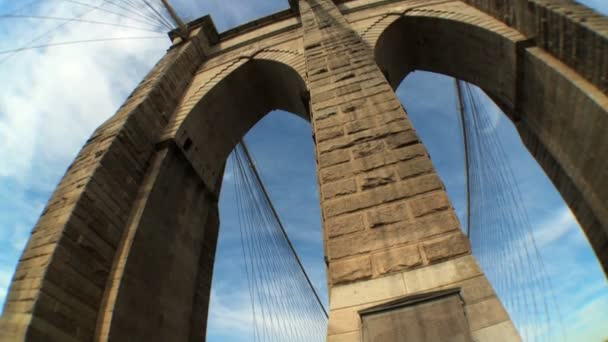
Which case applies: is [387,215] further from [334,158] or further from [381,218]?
[334,158]

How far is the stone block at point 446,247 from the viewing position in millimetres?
2393

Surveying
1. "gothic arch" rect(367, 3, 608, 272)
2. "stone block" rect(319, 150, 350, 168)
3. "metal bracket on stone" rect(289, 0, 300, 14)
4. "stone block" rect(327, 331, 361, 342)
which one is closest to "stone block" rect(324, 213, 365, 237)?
"stone block" rect(319, 150, 350, 168)

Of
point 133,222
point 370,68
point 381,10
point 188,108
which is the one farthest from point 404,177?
point 381,10

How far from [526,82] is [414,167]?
4984 millimetres

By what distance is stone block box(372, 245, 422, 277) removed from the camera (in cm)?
244

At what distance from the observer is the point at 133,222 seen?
18.1 feet

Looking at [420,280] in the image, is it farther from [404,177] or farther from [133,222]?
[133,222]

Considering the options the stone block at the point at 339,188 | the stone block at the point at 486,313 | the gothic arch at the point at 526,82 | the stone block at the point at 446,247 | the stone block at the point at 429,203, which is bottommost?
the stone block at the point at 486,313

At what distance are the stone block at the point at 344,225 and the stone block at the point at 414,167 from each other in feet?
1.88

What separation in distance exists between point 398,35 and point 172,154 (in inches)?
241

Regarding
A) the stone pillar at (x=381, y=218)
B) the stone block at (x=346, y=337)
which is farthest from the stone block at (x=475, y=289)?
the stone block at (x=346, y=337)

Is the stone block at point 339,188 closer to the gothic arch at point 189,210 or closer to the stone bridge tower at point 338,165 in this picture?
the stone bridge tower at point 338,165

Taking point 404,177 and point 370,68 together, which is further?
point 370,68

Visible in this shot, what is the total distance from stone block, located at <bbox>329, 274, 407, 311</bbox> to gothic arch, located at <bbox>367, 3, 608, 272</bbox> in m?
4.36
